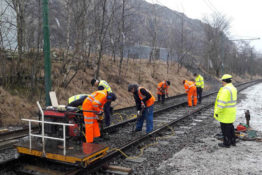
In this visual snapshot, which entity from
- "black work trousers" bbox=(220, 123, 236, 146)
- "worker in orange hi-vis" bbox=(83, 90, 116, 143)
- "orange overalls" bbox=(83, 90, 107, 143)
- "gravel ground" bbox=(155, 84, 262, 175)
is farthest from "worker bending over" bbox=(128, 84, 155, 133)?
"black work trousers" bbox=(220, 123, 236, 146)

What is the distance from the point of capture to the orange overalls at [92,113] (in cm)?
573

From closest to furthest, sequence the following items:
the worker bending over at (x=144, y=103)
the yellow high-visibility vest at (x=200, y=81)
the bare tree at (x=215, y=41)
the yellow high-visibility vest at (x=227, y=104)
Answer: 1. the yellow high-visibility vest at (x=227, y=104)
2. the worker bending over at (x=144, y=103)
3. the yellow high-visibility vest at (x=200, y=81)
4. the bare tree at (x=215, y=41)

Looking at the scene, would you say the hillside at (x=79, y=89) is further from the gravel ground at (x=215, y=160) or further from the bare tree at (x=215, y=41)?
the bare tree at (x=215, y=41)

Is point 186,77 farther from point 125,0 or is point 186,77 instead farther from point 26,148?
point 26,148

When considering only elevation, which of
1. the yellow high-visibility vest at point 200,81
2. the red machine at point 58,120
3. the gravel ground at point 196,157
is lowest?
the gravel ground at point 196,157

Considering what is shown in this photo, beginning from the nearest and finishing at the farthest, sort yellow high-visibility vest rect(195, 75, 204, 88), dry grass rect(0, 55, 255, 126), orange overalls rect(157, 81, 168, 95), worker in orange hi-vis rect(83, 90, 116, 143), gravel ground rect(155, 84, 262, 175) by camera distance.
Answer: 1. gravel ground rect(155, 84, 262, 175)
2. worker in orange hi-vis rect(83, 90, 116, 143)
3. dry grass rect(0, 55, 255, 126)
4. orange overalls rect(157, 81, 168, 95)
5. yellow high-visibility vest rect(195, 75, 204, 88)

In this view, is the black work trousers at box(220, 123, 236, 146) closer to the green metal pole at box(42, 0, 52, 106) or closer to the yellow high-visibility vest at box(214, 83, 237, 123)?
the yellow high-visibility vest at box(214, 83, 237, 123)

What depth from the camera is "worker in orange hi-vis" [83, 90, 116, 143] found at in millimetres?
5719

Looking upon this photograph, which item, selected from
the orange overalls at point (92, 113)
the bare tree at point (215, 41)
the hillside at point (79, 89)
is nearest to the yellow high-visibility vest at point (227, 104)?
the orange overalls at point (92, 113)

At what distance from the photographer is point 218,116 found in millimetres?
6613

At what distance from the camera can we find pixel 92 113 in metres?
5.78

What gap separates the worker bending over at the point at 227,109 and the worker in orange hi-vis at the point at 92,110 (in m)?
2.99

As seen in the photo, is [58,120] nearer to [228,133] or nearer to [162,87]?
[228,133]

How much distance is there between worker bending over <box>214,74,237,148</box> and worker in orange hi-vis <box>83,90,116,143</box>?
2992 millimetres
